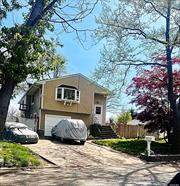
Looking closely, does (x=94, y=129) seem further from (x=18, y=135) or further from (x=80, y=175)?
(x=80, y=175)

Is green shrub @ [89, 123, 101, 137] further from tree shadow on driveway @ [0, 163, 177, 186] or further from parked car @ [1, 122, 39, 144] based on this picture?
tree shadow on driveway @ [0, 163, 177, 186]

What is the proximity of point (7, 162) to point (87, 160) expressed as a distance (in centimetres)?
548

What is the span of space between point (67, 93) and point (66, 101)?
2.87 feet

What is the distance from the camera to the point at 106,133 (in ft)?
120

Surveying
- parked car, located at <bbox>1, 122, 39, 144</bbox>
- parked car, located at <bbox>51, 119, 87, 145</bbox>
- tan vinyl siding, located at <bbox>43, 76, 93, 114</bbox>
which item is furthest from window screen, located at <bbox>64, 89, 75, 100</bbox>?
parked car, located at <bbox>1, 122, 39, 144</bbox>

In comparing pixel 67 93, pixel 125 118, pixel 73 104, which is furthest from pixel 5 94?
pixel 125 118

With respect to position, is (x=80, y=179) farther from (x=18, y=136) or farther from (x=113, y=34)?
(x=18, y=136)

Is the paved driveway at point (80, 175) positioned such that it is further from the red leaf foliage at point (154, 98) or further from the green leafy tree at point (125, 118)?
the green leafy tree at point (125, 118)

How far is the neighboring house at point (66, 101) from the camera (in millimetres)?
36781

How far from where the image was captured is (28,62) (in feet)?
37.3

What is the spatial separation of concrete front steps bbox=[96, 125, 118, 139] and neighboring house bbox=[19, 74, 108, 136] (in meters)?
1.96

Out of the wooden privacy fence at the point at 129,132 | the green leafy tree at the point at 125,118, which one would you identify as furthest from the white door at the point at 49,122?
the green leafy tree at the point at 125,118

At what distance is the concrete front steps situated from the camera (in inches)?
1414

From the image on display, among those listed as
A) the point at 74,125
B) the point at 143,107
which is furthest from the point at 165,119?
the point at 74,125
